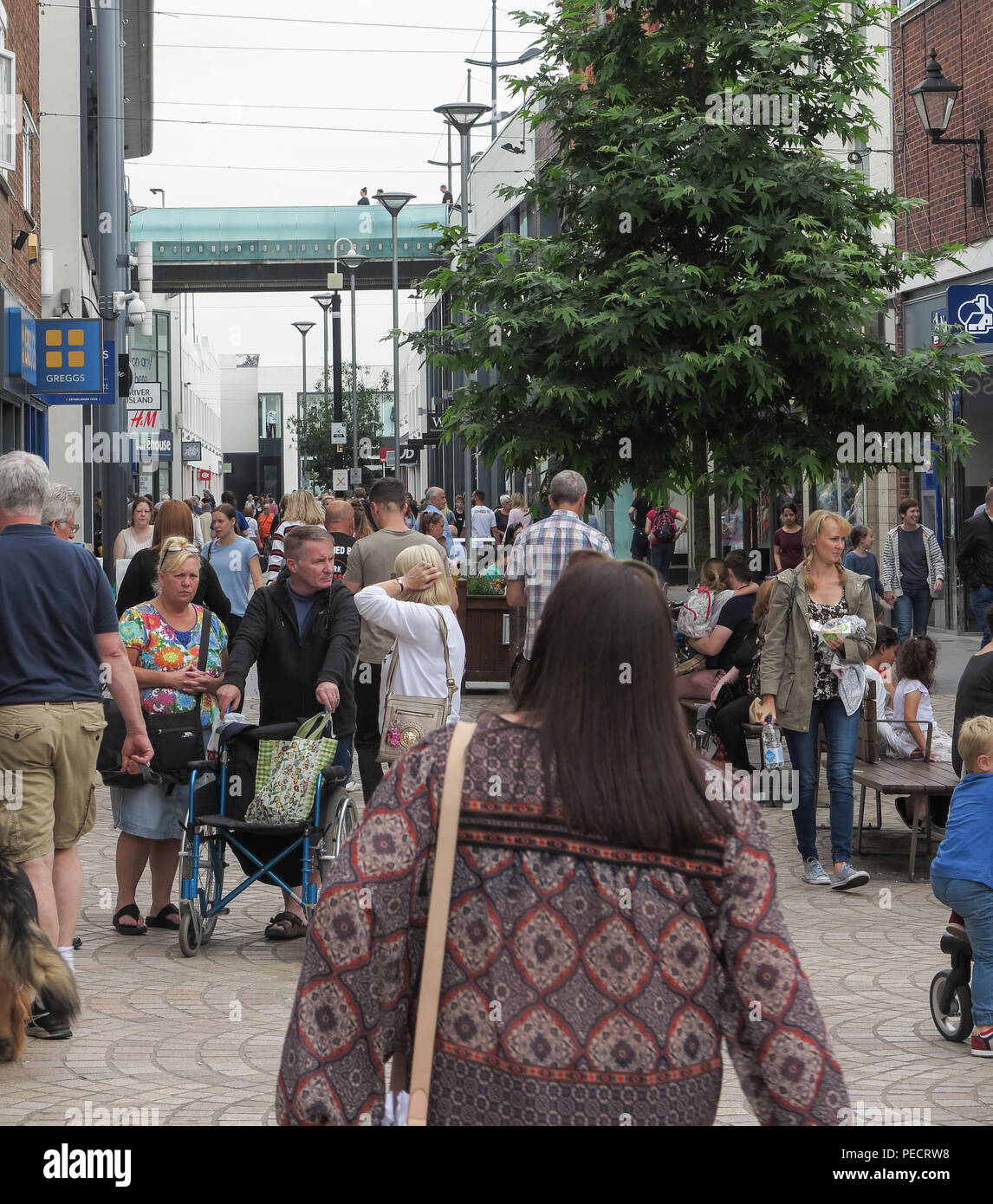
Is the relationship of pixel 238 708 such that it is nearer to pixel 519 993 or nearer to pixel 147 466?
pixel 519 993

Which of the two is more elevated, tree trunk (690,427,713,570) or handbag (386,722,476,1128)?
tree trunk (690,427,713,570)

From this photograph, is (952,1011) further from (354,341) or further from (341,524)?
(354,341)

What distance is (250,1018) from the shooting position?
630 centimetres

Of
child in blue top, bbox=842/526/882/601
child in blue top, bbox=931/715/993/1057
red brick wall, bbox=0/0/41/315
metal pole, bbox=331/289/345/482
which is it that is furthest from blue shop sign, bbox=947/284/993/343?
metal pole, bbox=331/289/345/482

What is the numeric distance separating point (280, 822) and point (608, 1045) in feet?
16.6

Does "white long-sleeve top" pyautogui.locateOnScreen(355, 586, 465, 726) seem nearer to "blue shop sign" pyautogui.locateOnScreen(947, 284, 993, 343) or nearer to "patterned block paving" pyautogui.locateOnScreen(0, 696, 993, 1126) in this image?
"patterned block paving" pyautogui.locateOnScreen(0, 696, 993, 1126)

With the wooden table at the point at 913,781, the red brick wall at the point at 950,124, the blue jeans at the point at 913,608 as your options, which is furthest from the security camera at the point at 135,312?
the wooden table at the point at 913,781

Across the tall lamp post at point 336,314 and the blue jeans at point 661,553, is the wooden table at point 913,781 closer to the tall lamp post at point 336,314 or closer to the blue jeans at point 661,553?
the blue jeans at point 661,553

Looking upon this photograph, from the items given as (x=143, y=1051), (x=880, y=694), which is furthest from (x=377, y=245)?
(x=143, y=1051)

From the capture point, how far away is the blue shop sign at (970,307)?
14539 millimetres

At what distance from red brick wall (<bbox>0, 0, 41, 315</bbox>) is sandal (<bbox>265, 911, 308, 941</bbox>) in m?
13.5

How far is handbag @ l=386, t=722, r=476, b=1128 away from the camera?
2.29 m

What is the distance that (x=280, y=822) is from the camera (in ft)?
23.6

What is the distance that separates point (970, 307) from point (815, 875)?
7761mm
